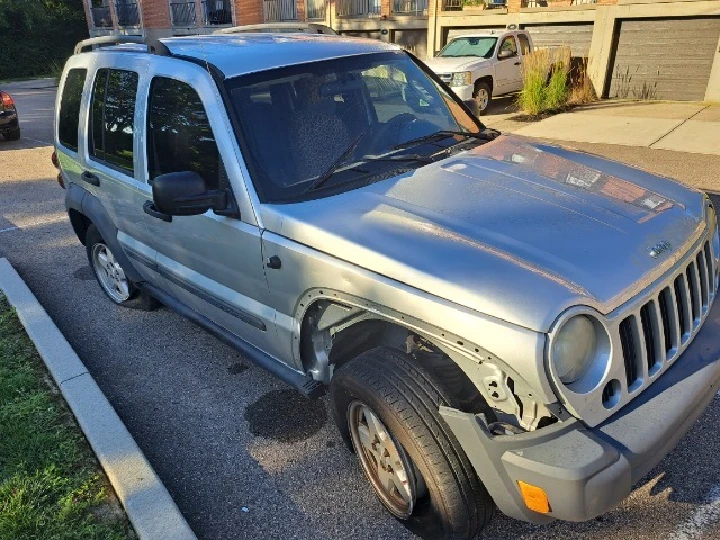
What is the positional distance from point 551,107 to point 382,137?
11298mm

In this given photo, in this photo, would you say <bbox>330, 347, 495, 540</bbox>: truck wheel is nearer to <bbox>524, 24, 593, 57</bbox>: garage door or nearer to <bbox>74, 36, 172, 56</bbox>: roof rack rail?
<bbox>74, 36, 172, 56</bbox>: roof rack rail

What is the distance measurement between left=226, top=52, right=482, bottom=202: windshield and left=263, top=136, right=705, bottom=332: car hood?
6.2 inches

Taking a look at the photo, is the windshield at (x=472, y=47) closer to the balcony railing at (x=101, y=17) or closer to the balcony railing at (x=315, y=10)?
the balcony railing at (x=315, y=10)

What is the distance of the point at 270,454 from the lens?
3082 millimetres

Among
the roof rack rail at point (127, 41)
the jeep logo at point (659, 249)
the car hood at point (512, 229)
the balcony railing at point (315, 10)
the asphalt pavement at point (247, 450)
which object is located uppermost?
the balcony railing at point (315, 10)

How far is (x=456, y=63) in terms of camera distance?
13.6 meters

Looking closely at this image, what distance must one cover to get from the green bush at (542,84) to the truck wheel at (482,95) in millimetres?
787

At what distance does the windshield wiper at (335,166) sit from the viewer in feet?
9.18

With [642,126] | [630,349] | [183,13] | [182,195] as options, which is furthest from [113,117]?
[183,13]

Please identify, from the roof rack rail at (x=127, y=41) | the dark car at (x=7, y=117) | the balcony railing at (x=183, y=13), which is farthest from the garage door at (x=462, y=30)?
the roof rack rail at (x=127, y=41)

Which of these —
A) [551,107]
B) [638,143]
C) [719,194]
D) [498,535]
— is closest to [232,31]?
[498,535]

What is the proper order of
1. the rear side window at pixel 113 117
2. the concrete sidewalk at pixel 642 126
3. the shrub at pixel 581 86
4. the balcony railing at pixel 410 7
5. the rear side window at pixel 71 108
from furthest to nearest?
the balcony railing at pixel 410 7, the shrub at pixel 581 86, the concrete sidewalk at pixel 642 126, the rear side window at pixel 71 108, the rear side window at pixel 113 117

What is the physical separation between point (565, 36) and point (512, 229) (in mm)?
16934

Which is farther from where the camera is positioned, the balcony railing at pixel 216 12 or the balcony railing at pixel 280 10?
the balcony railing at pixel 216 12
